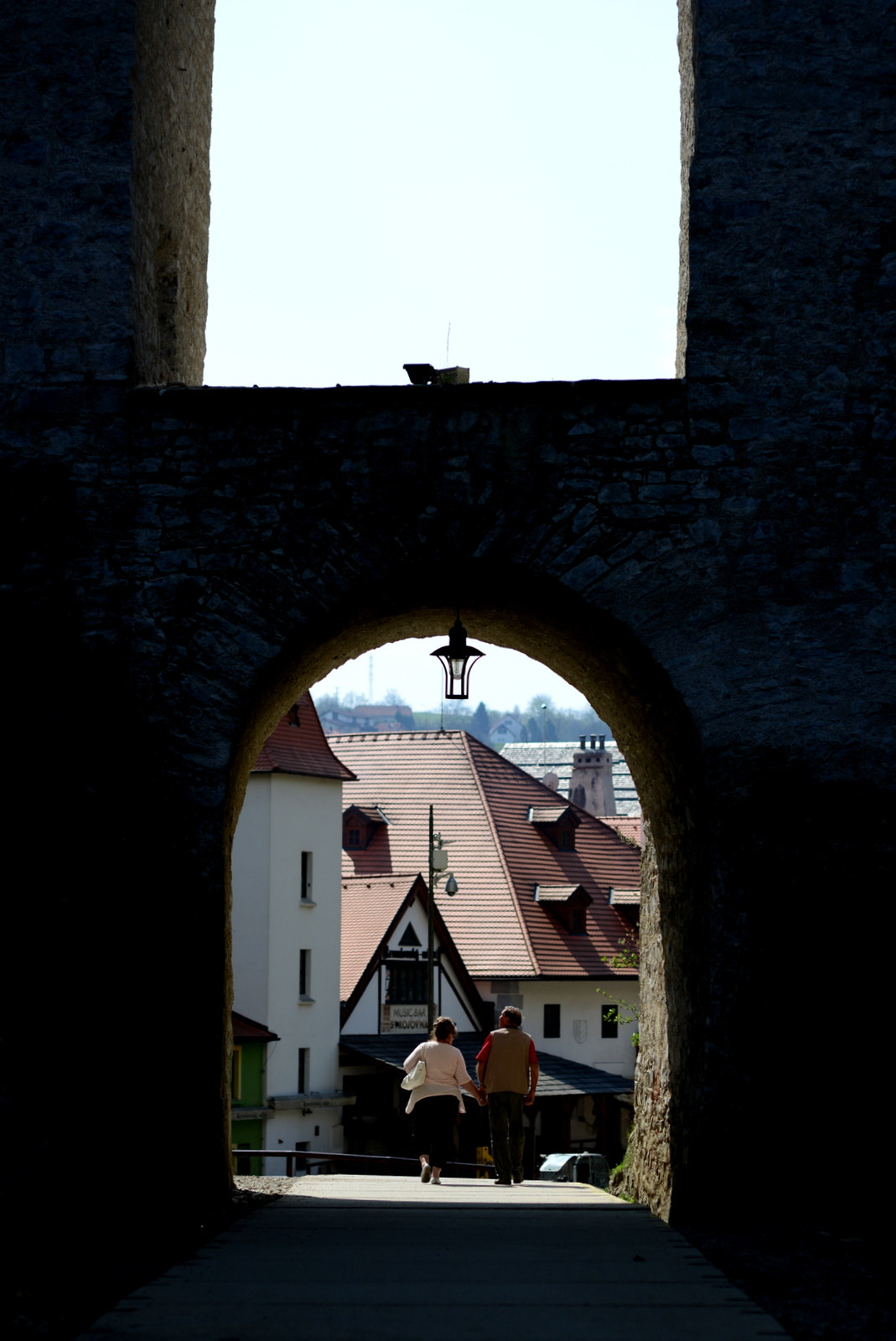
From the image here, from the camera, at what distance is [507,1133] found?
8.61m

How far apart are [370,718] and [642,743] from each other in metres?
185

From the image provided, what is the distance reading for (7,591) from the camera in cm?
648

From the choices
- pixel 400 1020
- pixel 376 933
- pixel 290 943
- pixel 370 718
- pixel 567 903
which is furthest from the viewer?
pixel 370 718

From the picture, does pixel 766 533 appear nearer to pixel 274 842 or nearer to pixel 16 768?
pixel 16 768

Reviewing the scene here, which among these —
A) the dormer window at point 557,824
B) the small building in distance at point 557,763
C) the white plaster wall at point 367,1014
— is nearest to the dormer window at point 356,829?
the dormer window at point 557,824

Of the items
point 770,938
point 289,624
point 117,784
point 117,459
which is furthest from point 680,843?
point 117,459

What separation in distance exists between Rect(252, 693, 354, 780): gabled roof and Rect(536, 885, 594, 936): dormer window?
505 centimetres

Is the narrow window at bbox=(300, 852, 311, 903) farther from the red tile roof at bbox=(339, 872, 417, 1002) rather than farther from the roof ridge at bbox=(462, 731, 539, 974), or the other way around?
the roof ridge at bbox=(462, 731, 539, 974)

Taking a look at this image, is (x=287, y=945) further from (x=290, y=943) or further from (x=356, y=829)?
(x=356, y=829)

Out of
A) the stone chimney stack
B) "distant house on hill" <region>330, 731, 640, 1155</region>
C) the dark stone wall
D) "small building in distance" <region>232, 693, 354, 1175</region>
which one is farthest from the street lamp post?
the stone chimney stack

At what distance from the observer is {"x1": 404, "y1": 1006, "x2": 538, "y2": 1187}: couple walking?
27.7 feet

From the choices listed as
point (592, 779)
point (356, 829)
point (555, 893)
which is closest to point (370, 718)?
point (592, 779)

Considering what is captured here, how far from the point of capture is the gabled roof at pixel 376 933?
29.0 m

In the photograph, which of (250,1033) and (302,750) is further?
(302,750)
